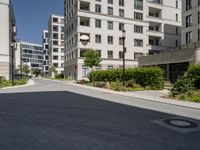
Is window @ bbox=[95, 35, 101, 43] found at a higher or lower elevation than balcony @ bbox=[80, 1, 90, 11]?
lower

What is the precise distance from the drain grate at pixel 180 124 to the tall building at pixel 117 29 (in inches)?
1581

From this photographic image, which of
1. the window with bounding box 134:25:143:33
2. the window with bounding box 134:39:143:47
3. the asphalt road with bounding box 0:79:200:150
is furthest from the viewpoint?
the window with bounding box 134:25:143:33

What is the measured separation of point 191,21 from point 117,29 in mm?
19158

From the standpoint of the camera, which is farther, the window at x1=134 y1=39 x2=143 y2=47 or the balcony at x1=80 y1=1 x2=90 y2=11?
the window at x1=134 y1=39 x2=143 y2=47

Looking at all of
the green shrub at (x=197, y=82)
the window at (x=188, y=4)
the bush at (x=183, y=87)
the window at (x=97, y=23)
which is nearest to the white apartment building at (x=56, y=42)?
the window at (x=97, y=23)

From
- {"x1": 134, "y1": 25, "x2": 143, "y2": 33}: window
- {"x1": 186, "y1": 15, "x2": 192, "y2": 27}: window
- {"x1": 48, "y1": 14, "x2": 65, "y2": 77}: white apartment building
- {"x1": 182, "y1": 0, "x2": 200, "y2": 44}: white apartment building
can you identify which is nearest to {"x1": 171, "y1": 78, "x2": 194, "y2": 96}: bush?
{"x1": 182, "y1": 0, "x2": 200, "y2": 44}: white apartment building

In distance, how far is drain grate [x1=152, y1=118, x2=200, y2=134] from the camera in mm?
6992

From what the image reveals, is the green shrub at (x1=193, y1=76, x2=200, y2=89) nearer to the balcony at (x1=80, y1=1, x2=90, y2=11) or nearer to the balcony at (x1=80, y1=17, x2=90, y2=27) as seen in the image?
the balcony at (x1=80, y1=17, x2=90, y2=27)

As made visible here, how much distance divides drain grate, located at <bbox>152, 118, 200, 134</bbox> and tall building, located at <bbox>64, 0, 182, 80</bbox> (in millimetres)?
40146

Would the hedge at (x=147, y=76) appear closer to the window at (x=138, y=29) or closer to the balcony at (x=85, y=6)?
the balcony at (x=85, y=6)

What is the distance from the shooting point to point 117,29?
52.0 m

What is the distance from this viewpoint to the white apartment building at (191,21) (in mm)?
36169

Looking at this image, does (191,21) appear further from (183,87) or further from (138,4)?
(183,87)

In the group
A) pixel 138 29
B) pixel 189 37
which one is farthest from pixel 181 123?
pixel 138 29
